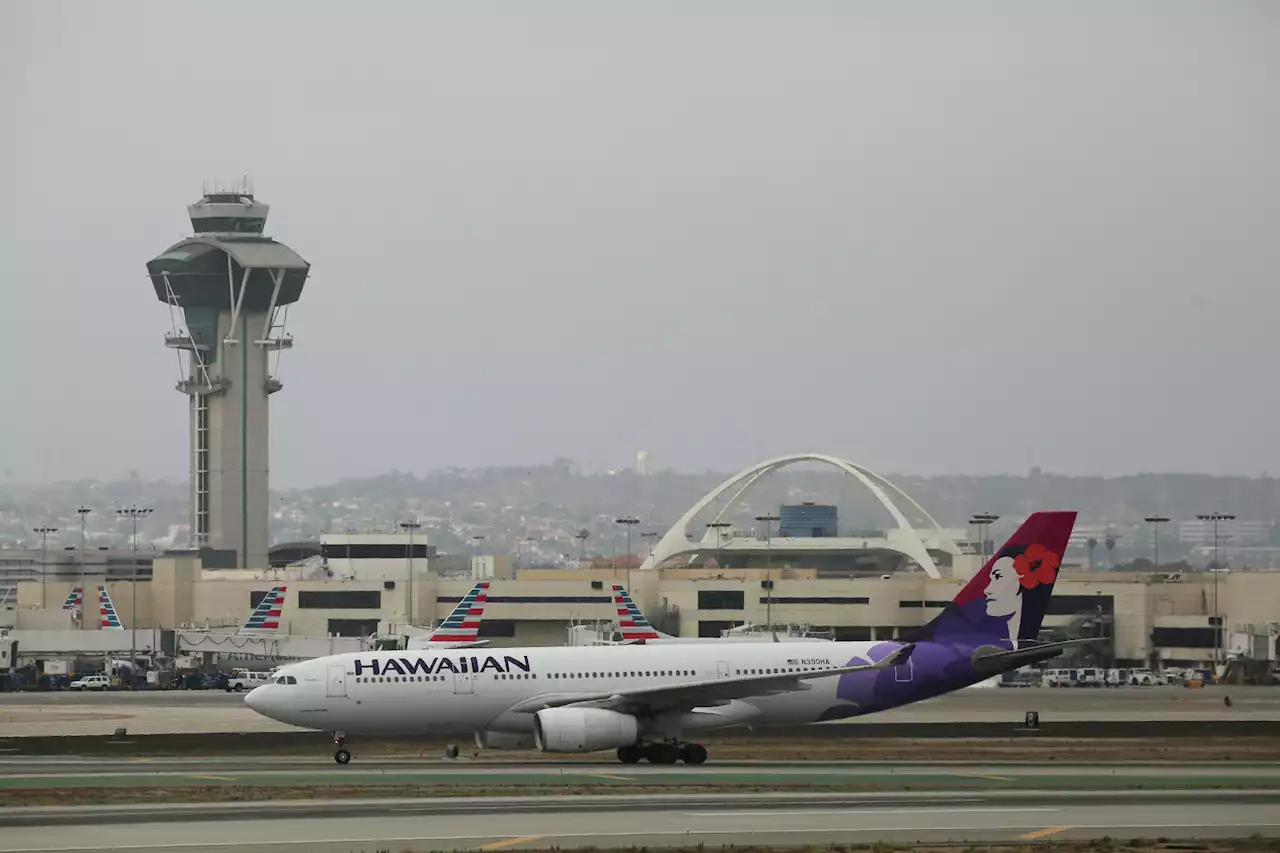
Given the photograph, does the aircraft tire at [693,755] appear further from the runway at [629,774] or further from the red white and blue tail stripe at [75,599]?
the red white and blue tail stripe at [75,599]

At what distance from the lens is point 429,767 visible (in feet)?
184

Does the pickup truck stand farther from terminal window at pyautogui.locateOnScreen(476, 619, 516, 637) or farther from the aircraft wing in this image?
the aircraft wing

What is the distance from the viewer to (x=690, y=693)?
189 feet

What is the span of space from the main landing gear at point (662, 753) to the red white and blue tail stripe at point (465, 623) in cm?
5063

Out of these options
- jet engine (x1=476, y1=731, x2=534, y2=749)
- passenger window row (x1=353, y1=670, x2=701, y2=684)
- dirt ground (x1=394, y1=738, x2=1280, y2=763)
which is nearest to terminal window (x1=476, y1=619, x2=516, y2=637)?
dirt ground (x1=394, y1=738, x2=1280, y2=763)

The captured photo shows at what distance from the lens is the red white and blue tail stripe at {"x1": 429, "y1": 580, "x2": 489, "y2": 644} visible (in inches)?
4318

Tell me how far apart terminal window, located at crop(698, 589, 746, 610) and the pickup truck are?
52.7 m

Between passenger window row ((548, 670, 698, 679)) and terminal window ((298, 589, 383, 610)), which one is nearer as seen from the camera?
passenger window row ((548, 670, 698, 679))

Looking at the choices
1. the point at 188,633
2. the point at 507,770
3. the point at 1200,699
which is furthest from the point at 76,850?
the point at 188,633

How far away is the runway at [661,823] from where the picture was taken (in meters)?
37.7

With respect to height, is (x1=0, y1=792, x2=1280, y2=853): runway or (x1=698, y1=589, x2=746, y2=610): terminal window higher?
(x1=698, y1=589, x2=746, y2=610): terminal window

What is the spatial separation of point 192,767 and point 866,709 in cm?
2027

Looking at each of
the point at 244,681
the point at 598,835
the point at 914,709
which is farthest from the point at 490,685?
the point at 244,681

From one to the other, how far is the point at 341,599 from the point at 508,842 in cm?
12568
